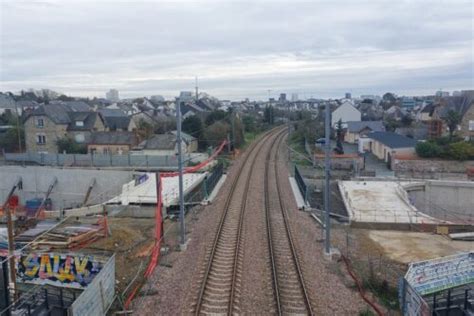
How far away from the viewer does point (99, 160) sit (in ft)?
129

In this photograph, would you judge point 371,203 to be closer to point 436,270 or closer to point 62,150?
point 436,270

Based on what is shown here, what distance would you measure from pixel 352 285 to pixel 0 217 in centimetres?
1957

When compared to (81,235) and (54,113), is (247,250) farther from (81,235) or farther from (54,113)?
(54,113)

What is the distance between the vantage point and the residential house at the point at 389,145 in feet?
119

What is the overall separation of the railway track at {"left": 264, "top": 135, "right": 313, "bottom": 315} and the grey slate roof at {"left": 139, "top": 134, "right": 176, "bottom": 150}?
1800 cm

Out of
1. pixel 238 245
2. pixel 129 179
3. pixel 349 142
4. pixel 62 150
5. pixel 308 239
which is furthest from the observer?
pixel 349 142

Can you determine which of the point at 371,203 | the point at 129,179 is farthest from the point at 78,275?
the point at 129,179

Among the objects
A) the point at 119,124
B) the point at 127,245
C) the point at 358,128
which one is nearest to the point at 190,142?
the point at 119,124

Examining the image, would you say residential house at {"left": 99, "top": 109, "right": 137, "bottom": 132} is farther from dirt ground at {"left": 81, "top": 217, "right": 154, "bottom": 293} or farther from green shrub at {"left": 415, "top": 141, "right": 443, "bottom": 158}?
dirt ground at {"left": 81, "top": 217, "right": 154, "bottom": 293}

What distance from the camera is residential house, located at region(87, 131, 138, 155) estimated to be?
143 ft

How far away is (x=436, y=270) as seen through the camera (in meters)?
12.3

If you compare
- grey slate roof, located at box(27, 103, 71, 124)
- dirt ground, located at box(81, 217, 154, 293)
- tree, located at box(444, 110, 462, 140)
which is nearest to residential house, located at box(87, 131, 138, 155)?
grey slate roof, located at box(27, 103, 71, 124)

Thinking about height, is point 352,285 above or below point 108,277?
below

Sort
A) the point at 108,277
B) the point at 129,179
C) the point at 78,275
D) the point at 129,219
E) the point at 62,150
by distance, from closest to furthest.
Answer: the point at 108,277, the point at 78,275, the point at 129,219, the point at 129,179, the point at 62,150
